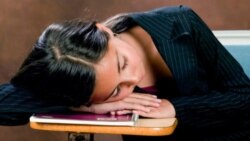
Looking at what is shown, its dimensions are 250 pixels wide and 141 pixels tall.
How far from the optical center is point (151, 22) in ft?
4.16

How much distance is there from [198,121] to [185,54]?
194mm

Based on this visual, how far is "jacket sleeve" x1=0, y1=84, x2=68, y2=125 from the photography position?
1.21 metres

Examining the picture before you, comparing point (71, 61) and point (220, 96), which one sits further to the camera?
point (220, 96)

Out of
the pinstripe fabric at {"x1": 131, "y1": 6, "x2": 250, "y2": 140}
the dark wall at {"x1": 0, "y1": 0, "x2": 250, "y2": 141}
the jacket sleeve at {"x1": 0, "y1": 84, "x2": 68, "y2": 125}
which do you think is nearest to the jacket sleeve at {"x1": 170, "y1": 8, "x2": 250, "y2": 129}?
the pinstripe fabric at {"x1": 131, "y1": 6, "x2": 250, "y2": 140}

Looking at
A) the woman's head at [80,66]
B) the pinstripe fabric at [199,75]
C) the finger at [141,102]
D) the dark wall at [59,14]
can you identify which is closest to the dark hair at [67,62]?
the woman's head at [80,66]

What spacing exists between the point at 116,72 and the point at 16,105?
1.15 feet

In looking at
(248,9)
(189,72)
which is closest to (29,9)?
(248,9)

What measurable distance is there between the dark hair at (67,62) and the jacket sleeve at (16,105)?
0.12 m

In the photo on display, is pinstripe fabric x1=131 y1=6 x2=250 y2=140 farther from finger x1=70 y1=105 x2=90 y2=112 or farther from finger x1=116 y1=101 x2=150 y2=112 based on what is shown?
finger x1=70 y1=105 x2=90 y2=112

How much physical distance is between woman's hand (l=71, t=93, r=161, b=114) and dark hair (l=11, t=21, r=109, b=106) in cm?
6

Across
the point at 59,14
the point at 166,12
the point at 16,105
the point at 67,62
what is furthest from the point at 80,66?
the point at 59,14

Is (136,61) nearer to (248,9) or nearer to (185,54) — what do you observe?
(185,54)

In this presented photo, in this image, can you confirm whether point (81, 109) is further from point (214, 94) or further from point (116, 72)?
point (214, 94)

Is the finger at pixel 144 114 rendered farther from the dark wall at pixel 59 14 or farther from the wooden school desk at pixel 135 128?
the dark wall at pixel 59 14
